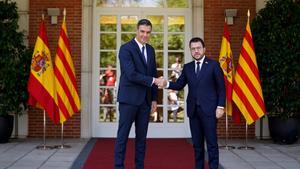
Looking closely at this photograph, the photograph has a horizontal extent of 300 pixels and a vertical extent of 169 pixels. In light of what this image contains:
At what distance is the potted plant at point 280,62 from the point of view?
9.29m

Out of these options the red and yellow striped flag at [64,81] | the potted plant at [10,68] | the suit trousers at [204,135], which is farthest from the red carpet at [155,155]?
the potted plant at [10,68]

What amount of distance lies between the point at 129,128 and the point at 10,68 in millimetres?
4074

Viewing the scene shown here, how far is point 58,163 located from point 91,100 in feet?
10.6

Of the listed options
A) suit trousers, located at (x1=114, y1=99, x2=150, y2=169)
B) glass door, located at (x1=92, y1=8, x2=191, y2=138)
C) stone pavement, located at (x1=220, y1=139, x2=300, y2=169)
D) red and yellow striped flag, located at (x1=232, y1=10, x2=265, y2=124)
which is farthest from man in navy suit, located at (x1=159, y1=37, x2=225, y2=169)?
glass door, located at (x1=92, y1=8, x2=191, y2=138)

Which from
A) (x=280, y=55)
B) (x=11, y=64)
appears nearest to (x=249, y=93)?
(x=280, y=55)

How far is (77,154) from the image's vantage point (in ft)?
27.8

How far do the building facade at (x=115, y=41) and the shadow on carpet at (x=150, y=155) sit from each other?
0.58 m

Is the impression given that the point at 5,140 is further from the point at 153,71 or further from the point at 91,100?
the point at 153,71

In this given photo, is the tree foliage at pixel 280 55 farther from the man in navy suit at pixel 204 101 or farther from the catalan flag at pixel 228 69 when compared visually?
the man in navy suit at pixel 204 101

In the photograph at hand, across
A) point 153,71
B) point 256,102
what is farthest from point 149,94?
point 256,102

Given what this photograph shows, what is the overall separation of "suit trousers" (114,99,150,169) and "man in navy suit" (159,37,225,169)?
430mm

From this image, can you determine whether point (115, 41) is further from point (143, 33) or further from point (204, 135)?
point (204, 135)

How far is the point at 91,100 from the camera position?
10609 mm

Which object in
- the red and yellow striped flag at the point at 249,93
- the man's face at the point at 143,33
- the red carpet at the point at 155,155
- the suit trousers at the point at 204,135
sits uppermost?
the man's face at the point at 143,33
